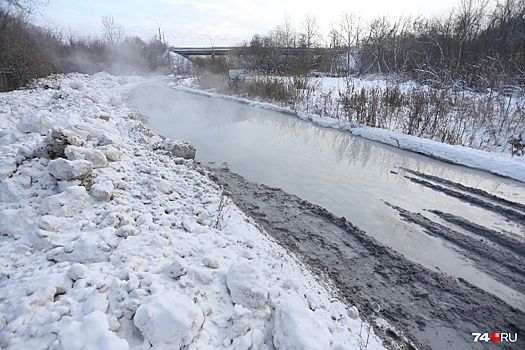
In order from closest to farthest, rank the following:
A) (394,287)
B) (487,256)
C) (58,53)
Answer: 1. (394,287)
2. (487,256)
3. (58,53)

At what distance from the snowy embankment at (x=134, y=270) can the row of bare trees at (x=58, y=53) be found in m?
10.5

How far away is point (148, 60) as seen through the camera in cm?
4828

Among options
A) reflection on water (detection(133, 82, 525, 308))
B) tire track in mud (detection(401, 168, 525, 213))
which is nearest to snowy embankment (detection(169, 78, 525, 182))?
reflection on water (detection(133, 82, 525, 308))

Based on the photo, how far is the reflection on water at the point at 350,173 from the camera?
3.84 meters

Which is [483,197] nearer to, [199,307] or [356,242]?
[356,242]

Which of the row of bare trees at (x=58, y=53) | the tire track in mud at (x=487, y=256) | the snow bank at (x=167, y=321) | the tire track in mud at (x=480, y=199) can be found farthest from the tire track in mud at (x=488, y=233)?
the row of bare trees at (x=58, y=53)

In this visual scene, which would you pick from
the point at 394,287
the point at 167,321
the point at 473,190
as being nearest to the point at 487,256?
the point at 394,287

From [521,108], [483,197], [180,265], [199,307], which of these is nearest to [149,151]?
[180,265]

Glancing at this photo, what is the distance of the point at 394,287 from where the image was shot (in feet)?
9.53

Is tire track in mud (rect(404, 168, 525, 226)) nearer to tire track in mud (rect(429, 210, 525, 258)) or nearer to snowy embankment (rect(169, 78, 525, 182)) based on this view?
tire track in mud (rect(429, 210, 525, 258))

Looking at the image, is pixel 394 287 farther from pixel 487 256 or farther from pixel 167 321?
pixel 167 321

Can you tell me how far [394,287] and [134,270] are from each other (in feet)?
8.01

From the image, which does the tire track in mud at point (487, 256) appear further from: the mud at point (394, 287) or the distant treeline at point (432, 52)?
the distant treeline at point (432, 52)

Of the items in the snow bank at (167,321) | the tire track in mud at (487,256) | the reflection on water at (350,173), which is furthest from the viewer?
the reflection on water at (350,173)
